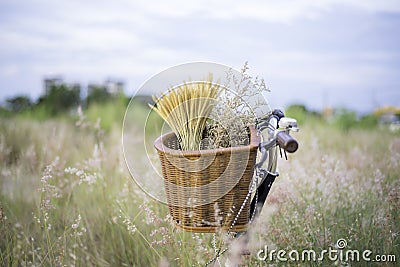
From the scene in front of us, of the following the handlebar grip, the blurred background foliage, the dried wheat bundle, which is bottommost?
the blurred background foliage

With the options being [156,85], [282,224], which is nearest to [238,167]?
[156,85]

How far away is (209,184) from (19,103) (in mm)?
9179

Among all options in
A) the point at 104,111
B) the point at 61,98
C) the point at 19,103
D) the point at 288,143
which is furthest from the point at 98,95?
the point at 288,143

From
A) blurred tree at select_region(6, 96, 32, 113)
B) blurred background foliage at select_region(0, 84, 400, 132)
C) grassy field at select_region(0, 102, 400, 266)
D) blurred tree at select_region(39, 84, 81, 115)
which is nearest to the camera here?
grassy field at select_region(0, 102, 400, 266)

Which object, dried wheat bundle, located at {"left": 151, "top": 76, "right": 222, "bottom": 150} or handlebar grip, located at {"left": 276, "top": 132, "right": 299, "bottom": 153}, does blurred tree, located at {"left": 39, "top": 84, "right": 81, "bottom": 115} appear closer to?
dried wheat bundle, located at {"left": 151, "top": 76, "right": 222, "bottom": 150}

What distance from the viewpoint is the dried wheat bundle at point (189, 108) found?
2.03 meters

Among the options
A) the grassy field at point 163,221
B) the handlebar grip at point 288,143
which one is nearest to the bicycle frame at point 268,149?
the handlebar grip at point 288,143

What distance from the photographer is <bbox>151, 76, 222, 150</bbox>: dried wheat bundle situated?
203 centimetres

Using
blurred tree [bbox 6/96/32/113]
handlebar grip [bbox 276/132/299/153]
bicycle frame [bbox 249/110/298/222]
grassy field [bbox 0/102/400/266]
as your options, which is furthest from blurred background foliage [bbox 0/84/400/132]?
handlebar grip [bbox 276/132/299/153]

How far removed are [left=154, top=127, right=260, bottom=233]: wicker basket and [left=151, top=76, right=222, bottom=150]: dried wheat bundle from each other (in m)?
0.11

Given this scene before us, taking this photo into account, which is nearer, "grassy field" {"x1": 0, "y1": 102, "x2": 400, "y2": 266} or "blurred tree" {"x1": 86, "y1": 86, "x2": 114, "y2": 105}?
"grassy field" {"x1": 0, "y1": 102, "x2": 400, "y2": 266}

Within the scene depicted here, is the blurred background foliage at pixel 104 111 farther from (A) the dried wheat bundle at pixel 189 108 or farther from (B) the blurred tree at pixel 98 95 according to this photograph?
(A) the dried wheat bundle at pixel 189 108

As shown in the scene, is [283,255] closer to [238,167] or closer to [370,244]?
[370,244]

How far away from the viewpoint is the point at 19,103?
33.5 ft
